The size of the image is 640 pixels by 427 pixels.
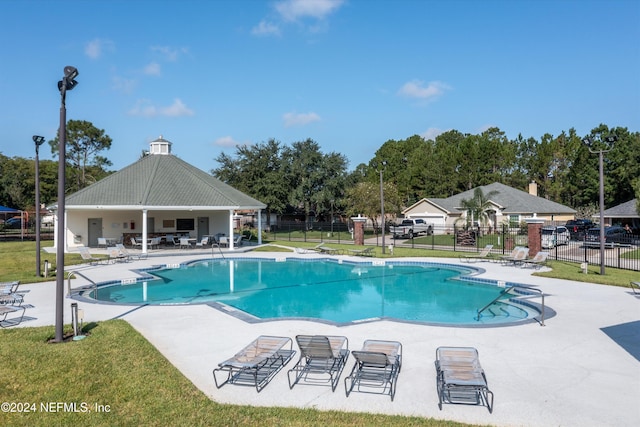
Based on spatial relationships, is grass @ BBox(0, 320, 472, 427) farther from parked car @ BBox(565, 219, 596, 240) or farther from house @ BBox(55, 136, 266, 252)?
parked car @ BBox(565, 219, 596, 240)

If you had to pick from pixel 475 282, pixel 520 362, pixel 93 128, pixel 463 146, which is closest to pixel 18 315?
pixel 520 362

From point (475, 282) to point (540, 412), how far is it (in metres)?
11.4

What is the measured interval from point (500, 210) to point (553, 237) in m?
12.6

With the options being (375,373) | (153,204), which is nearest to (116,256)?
(153,204)

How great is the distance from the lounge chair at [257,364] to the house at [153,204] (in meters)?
19.7

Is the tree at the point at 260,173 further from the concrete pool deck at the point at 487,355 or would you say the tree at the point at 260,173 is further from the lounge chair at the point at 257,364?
the lounge chair at the point at 257,364

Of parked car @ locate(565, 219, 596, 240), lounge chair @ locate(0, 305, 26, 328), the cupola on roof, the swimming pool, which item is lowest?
the swimming pool

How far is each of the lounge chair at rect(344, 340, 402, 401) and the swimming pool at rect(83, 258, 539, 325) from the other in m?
3.61

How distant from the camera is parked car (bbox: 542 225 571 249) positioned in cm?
2769

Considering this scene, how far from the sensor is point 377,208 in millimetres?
41156

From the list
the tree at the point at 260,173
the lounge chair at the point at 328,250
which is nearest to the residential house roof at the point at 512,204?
the tree at the point at 260,173

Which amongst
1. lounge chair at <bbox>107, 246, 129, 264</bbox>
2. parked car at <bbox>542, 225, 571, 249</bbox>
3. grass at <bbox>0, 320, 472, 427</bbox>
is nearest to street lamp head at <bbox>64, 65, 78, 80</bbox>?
grass at <bbox>0, 320, 472, 427</bbox>

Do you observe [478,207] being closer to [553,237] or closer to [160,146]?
[553,237]

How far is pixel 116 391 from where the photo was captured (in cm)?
605
